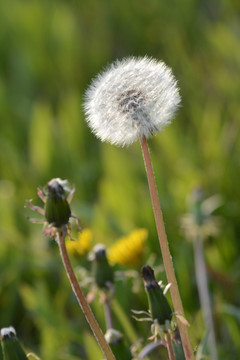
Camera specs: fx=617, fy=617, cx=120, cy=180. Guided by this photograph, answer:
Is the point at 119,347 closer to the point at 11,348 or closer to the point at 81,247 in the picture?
the point at 11,348

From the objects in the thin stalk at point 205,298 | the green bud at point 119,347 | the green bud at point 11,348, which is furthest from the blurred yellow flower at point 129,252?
the green bud at point 11,348

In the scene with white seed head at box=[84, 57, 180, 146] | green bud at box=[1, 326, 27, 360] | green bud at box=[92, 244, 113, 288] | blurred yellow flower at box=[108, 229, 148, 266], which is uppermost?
white seed head at box=[84, 57, 180, 146]

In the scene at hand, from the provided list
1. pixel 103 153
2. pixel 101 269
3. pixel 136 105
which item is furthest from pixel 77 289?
pixel 103 153

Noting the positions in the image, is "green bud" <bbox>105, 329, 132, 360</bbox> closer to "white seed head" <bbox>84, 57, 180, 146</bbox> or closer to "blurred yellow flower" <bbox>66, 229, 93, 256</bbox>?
"white seed head" <bbox>84, 57, 180, 146</bbox>

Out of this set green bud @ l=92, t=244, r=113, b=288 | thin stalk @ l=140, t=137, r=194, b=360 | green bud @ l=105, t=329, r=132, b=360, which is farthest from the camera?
green bud @ l=92, t=244, r=113, b=288

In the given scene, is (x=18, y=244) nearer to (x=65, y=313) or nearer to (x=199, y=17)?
(x=65, y=313)

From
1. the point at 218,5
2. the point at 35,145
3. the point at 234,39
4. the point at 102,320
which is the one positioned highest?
the point at 218,5

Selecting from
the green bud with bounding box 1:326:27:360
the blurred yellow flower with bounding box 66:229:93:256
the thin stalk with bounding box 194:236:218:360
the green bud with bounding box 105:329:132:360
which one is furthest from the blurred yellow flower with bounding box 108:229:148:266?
the green bud with bounding box 1:326:27:360

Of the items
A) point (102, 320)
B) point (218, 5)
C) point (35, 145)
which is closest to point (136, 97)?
point (102, 320)
